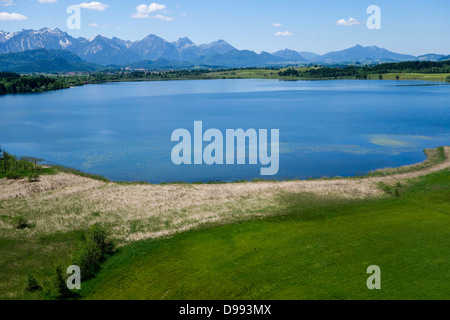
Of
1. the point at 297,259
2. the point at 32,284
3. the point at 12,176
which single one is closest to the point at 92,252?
the point at 32,284

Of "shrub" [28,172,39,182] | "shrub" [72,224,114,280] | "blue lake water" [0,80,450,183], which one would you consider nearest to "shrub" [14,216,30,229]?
"shrub" [72,224,114,280]

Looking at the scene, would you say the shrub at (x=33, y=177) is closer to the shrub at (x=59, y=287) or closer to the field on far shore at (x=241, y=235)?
the field on far shore at (x=241, y=235)

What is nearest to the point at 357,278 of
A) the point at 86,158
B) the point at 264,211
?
the point at 264,211

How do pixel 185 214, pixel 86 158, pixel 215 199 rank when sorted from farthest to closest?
pixel 86 158 < pixel 215 199 < pixel 185 214

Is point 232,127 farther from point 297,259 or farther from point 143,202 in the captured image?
point 297,259

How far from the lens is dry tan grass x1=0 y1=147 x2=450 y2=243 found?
105 feet

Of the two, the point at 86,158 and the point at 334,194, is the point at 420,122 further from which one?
the point at 86,158

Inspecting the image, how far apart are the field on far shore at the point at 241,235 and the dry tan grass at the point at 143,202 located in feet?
0.37

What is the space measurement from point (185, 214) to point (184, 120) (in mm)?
59698

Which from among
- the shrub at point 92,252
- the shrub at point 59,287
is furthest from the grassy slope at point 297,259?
the shrub at point 59,287
